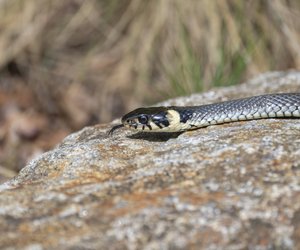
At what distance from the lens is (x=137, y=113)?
4457 mm

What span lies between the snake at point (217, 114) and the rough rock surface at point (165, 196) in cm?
41

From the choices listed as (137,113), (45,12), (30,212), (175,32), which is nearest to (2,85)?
(45,12)

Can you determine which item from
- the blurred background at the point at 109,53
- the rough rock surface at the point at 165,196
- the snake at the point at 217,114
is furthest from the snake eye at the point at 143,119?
the blurred background at the point at 109,53

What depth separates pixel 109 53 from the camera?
8.64 m

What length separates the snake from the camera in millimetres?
4250

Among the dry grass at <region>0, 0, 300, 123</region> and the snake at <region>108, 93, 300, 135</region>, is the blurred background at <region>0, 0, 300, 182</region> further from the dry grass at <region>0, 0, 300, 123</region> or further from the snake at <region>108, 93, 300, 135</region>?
the snake at <region>108, 93, 300, 135</region>

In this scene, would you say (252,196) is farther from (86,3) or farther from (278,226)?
(86,3)

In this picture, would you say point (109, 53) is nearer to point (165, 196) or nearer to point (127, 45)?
point (127, 45)

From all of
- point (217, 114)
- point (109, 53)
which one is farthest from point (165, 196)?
point (109, 53)

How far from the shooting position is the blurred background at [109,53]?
24.9 feet

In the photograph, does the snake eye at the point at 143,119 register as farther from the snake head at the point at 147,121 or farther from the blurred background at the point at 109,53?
the blurred background at the point at 109,53

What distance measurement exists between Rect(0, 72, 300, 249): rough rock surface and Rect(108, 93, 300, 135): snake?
0.41 metres

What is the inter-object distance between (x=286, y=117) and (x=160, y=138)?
0.88 metres

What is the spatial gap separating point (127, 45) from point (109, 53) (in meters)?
0.50
